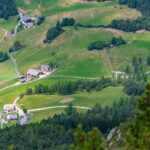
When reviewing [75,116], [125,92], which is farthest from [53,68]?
[75,116]

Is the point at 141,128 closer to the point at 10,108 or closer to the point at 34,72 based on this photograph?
the point at 10,108

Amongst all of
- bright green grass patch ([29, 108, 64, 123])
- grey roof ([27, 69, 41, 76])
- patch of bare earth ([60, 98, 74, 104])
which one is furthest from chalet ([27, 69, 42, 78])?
bright green grass patch ([29, 108, 64, 123])

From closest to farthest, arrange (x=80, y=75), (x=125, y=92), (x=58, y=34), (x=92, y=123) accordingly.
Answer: (x=92, y=123), (x=125, y=92), (x=80, y=75), (x=58, y=34)

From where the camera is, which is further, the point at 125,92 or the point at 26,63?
the point at 26,63

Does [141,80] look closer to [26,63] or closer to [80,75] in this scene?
[80,75]

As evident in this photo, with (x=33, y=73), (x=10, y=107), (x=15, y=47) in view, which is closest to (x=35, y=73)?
(x=33, y=73)
